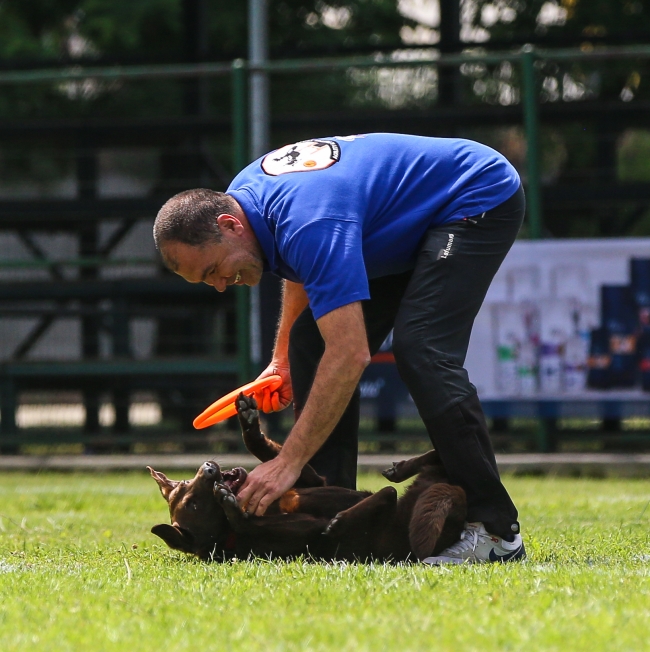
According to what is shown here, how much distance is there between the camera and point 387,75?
8.78 m

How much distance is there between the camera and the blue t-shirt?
3479 mm

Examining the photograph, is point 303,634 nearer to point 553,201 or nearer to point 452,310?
point 452,310

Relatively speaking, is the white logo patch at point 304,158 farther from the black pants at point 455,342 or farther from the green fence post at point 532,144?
the green fence post at point 532,144

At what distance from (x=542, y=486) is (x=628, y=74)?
4.18 meters

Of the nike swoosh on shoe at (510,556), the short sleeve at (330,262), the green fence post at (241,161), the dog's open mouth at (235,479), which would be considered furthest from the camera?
the green fence post at (241,161)

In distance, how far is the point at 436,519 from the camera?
3.61 meters

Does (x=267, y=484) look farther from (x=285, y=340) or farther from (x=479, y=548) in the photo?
(x=285, y=340)

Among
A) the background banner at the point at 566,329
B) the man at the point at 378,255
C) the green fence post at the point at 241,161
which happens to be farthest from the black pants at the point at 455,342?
the green fence post at the point at 241,161

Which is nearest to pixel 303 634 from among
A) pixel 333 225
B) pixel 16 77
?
pixel 333 225

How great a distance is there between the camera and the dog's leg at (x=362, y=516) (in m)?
3.74

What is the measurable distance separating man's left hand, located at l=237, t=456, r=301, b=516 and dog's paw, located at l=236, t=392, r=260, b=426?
1.31 feet

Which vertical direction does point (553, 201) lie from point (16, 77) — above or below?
below

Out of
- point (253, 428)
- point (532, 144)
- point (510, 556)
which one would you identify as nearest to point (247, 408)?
point (253, 428)

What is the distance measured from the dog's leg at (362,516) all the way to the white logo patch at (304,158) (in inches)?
44.7
